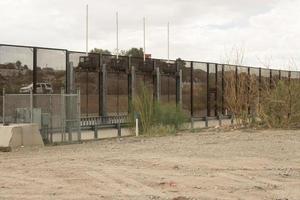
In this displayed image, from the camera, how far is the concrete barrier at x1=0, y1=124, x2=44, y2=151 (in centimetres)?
2039

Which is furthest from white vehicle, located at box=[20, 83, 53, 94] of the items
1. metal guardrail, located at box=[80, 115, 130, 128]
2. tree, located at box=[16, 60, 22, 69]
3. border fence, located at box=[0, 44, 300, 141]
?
metal guardrail, located at box=[80, 115, 130, 128]

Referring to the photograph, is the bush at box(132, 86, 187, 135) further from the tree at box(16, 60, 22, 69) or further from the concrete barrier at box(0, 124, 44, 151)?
the concrete barrier at box(0, 124, 44, 151)

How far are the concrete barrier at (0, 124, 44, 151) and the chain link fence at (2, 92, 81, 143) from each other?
0.88m

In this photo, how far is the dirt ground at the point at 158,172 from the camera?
10.8 m

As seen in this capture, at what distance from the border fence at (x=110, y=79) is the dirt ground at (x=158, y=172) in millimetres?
5940

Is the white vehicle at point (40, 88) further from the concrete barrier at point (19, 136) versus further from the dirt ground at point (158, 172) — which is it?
the dirt ground at point (158, 172)

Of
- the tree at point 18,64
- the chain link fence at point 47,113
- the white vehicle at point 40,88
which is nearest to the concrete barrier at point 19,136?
the chain link fence at point 47,113

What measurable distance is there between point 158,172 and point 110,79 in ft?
58.0

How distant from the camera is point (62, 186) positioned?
11.4 meters

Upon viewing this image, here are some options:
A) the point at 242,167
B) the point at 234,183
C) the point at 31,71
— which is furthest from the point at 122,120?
the point at 234,183

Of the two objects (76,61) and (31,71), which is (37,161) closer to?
(31,71)

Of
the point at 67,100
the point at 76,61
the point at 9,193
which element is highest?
the point at 76,61

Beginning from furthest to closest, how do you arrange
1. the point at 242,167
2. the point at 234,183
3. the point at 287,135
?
the point at 287,135 → the point at 242,167 → the point at 234,183

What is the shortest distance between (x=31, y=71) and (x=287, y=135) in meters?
10.7
